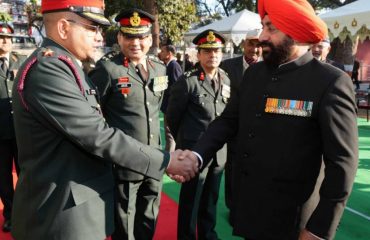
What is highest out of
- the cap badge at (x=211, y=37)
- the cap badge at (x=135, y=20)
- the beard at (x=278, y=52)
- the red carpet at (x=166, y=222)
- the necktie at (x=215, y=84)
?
the cap badge at (x=135, y=20)

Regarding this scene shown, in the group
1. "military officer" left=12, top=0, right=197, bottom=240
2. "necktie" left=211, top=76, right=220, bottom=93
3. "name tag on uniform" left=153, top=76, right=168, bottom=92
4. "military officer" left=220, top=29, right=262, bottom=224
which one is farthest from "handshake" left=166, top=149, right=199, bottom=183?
"military officer" left=220, top=29, right=262, bottom=224

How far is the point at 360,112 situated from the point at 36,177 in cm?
1107

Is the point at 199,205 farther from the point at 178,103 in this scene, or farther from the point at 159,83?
the point at 159,83

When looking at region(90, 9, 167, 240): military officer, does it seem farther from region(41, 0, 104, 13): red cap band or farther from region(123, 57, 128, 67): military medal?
region(41, 0, 104, 13): red cap band

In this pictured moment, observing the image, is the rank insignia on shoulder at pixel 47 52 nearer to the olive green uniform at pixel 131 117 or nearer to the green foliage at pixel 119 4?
the olive green uniform at pixel 131 117

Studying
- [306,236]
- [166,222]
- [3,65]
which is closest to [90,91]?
[306,236]

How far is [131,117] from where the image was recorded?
2777 mm

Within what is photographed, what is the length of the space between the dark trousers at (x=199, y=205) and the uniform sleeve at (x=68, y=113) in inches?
57.1

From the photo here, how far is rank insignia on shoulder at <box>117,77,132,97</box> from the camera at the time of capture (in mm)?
2724

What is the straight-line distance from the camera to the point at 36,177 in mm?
1684

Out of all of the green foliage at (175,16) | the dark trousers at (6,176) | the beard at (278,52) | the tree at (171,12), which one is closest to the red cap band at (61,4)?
the beard at (278,52)

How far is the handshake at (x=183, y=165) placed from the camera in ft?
6.82

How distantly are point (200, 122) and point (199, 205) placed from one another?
2.57 ft

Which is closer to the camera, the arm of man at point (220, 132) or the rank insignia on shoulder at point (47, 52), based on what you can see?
the rank insignia on shoulder at point (47, 52)
